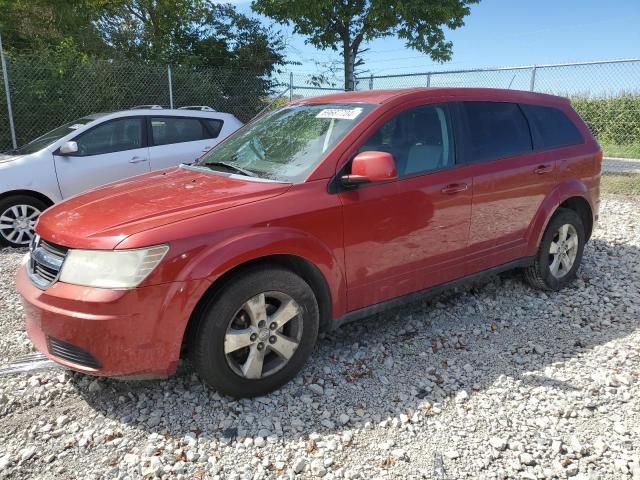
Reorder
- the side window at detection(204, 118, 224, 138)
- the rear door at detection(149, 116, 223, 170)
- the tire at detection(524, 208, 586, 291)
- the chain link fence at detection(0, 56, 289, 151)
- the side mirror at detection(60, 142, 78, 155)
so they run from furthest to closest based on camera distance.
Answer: the chain link fence at detection(0, 56, 289, 151), the side window at detection(204, 118, 224, 138), the rear door at detection(149, 116, 223, 170), the side mirror at detection(60, 142, 78, 155), the tire at detection(524, 208, 586, 291)

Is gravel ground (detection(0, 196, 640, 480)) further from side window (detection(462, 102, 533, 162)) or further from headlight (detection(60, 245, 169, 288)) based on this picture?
side window (detection(462, 102, 533, 162))

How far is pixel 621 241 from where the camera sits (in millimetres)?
6023

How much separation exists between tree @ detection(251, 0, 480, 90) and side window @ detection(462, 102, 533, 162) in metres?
8.81

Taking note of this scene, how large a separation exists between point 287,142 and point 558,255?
269cm

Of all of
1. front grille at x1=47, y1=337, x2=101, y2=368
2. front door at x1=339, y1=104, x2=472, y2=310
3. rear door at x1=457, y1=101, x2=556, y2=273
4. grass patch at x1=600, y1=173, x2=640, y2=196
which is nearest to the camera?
front grille at x1=47, y1=337, x2=101, y2=368

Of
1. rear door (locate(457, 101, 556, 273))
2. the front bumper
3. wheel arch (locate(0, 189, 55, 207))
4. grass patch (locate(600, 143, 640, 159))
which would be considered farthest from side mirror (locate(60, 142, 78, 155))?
grass patch (locate(600, 143, 640, 159))

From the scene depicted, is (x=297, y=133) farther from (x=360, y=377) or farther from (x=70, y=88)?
(x=70, y=88)

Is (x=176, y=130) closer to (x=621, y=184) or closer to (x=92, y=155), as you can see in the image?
(x=92, y=155)

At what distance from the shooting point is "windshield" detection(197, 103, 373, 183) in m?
3.24

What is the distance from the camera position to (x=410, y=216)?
133 inches

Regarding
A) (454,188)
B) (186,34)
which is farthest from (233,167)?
(186,34)

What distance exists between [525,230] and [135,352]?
3156 millimetres

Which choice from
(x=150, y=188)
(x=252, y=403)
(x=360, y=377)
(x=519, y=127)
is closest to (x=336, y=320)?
(x=360, y=377)

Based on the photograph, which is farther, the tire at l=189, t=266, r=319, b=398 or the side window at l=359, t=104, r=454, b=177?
the side window at l=359, t=104, r=454, b=177
